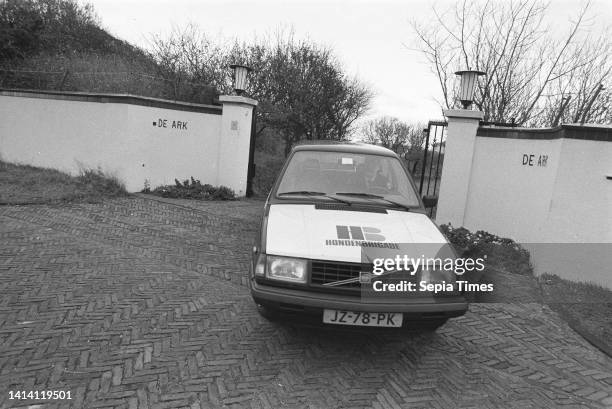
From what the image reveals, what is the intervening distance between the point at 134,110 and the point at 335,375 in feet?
26.8

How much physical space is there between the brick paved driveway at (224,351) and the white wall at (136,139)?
4571 millimetres

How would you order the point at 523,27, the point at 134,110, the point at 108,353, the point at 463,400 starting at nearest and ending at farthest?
the point at 463,400
the point at 108,353
the point at 134,110
the point at 523,27

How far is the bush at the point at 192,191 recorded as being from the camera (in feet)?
32.1

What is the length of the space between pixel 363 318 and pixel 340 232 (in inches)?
27.7

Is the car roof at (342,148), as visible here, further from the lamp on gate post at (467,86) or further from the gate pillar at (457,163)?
the lamp on gate post at (467,86)

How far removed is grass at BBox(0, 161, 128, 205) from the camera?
827cm

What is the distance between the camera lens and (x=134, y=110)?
30.3 ft

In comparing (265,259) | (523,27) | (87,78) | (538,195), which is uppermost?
(523,27)

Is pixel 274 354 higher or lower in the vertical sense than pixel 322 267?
lower

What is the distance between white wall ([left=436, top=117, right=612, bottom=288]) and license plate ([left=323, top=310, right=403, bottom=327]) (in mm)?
3944

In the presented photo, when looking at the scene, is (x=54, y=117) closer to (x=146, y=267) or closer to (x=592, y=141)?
(x=146, y=267)

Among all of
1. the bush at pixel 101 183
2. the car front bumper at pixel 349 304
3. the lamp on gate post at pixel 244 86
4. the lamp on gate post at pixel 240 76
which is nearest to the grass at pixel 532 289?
the car front bumper at pixel 349 304

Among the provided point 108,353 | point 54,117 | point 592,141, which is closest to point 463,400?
point 108,353

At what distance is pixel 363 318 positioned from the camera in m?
2.97
